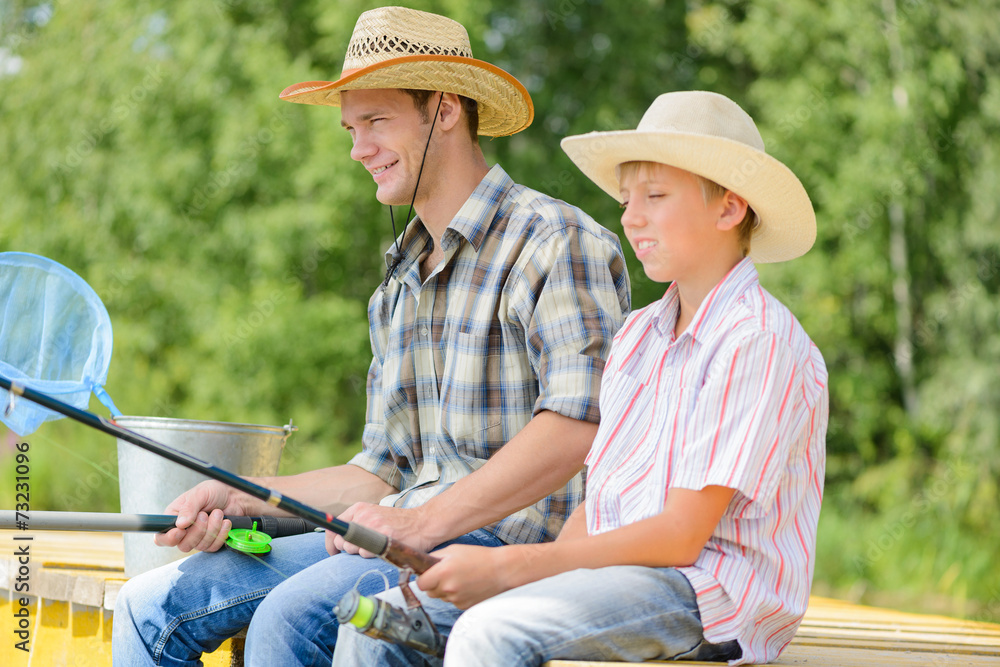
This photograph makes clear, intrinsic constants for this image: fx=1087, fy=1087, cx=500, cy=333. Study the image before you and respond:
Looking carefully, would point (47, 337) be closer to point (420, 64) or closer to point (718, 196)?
point (420, 64)

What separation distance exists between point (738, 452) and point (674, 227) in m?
0.45

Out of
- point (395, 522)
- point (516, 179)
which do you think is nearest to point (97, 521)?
point (395, 522)

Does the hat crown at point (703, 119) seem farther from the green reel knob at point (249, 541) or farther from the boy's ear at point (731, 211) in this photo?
the green reel knob at point (249, 541)

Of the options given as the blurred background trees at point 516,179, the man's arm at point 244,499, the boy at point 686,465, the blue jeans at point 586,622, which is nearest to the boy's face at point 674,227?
the boy at point 686,465

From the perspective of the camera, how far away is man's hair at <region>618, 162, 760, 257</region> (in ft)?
6.39

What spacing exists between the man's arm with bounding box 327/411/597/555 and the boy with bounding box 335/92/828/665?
14 cm

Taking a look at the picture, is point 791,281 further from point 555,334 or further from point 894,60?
point 555,334

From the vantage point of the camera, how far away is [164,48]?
9688 mm

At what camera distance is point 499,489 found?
2.12m

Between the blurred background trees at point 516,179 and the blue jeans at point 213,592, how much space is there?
6.23 m

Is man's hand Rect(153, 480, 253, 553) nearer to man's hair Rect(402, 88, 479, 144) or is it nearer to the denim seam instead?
the denim seam

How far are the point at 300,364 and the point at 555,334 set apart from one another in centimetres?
668

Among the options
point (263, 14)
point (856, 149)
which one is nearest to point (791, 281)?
point (856, 149)

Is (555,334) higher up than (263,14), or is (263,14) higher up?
(263,14)
